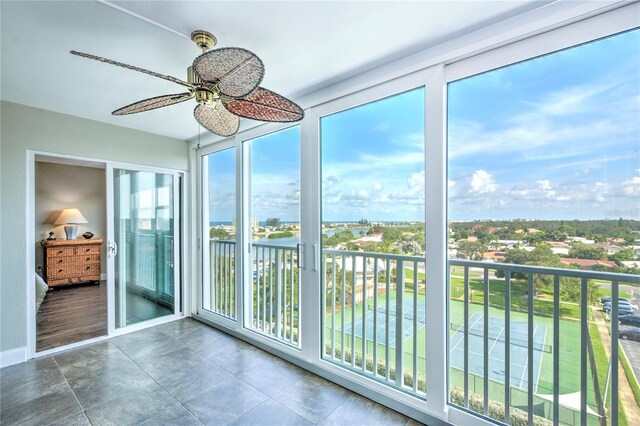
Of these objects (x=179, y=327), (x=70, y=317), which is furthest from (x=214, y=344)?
(x=70, y=317)

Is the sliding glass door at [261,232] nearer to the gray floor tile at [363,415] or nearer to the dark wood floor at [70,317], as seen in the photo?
the gray floor tile at [363,415]

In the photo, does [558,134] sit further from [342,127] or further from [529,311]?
[342,127]

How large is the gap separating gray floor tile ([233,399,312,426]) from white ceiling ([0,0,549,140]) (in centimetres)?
250

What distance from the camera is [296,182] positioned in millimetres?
2885

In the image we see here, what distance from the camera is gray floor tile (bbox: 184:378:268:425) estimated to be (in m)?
1.93

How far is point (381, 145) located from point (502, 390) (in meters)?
1.89

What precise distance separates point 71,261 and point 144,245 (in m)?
2.94

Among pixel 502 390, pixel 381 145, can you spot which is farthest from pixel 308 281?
pixel 502 390

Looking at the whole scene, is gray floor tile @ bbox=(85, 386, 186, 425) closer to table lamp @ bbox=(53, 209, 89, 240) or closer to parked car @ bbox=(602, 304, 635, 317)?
parked car @ bbox=(602, 304, 635, 317)

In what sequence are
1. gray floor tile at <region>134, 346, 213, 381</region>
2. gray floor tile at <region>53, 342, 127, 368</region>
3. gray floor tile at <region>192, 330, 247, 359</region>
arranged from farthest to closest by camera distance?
gray floor tile at <region>192, 330, 247, 359</region> → gray floor tile at <region>53, 342, 127, 368</region> → gray floor tile at <region>134, 346, 213, 381</region>

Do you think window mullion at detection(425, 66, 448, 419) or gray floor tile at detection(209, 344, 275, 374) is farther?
gray floor tile at detection(209, 344, 275, 374)

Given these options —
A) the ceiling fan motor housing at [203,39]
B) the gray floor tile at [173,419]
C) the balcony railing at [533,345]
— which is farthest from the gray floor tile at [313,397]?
the ceiling fan motor housing at [203,39]

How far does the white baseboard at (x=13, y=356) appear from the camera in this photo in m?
2.60

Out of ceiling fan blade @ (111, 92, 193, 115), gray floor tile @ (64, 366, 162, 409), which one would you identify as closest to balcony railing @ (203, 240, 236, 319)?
gray floor tile @ (64, 366, 162, 409)
